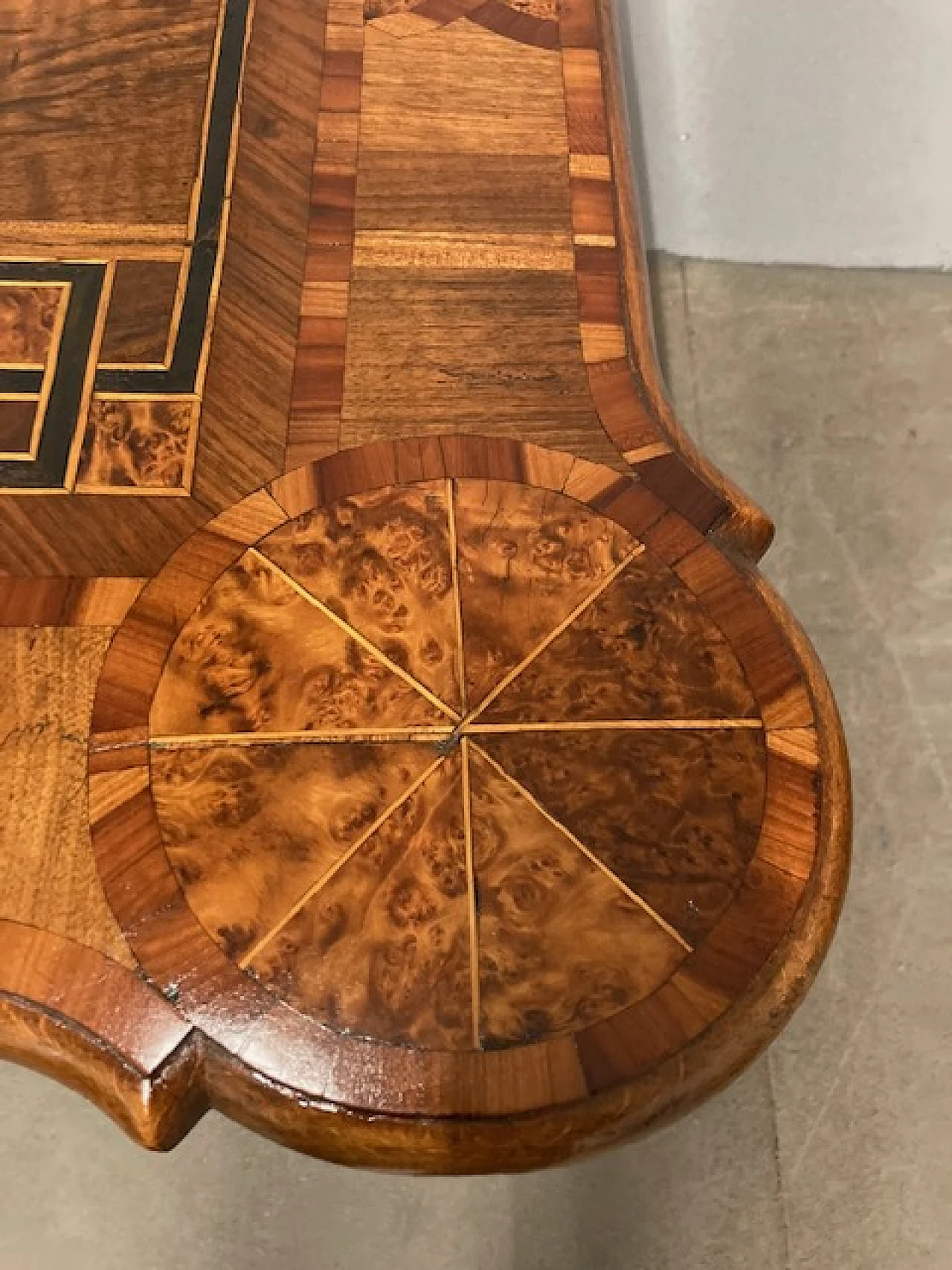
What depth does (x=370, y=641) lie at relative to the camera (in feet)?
2.17

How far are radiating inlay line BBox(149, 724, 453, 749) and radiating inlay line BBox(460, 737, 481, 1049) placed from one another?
21 millimetres

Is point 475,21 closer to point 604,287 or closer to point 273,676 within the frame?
point 604,287

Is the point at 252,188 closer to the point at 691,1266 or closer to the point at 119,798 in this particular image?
the point at 119,798

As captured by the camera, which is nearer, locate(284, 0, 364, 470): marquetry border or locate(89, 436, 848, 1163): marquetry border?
locate(89, 436, 848, 1163): marquetry border

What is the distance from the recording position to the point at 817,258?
1603 millimetres

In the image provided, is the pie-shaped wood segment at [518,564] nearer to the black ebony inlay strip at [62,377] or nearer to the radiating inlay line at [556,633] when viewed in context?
the radiating inlay line at [556,633]

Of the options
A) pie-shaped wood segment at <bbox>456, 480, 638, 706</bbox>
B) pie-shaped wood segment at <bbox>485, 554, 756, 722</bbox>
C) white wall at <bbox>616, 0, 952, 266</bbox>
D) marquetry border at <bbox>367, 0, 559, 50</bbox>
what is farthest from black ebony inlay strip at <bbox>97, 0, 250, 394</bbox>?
white wall at <bbox>616, 0, 952, 266</bbox>

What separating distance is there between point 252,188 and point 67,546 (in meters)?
0.33

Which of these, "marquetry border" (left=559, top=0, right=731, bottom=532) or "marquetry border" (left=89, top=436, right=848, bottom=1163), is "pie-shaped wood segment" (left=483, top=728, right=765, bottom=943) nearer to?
"marquetry border" (left=89, top=436, right=848, bottom=1163)

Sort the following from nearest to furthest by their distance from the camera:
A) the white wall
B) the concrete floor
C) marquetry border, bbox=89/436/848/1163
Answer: marquetry border, bbox=89/436/848/1163 → the concrete floor → the white wall

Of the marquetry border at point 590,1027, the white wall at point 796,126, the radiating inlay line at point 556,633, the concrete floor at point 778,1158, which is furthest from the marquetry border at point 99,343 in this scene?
the white wall at point 796,126

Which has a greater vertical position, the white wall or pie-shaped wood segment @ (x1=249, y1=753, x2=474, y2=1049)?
the white wall

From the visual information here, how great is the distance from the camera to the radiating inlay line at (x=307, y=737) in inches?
24.9

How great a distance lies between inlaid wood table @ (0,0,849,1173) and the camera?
1.88 feet
